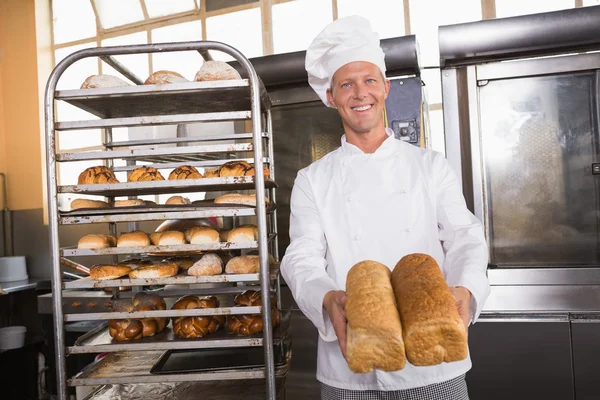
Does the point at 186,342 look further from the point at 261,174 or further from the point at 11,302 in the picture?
the point at 11,302

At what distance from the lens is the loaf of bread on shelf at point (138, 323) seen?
178cm

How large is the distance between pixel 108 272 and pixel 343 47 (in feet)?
3.90

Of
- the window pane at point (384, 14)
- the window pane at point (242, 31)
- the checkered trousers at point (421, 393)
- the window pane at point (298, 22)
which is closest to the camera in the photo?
the checkered trousers at point (421, 393)

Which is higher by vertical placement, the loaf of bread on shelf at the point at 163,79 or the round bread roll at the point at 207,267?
the loaf of bread on shelf at the point at 163,79

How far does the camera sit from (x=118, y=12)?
4723mm

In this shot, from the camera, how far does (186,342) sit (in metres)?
1.67

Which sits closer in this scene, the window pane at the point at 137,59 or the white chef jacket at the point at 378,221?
the white chef jacket at the point at 378,221

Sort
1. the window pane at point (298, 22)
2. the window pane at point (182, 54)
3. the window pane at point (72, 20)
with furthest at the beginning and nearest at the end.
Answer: the window pane at point (72, 20)
the window pane at point (182, 54)
the window pane at point (298, 22)

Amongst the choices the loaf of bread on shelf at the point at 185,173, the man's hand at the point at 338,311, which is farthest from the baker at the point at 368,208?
the loaf of bread on shelf at the point at 185,173

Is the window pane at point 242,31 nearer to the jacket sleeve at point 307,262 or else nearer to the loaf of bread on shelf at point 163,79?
the loaf of bread on shelf at point 163,79

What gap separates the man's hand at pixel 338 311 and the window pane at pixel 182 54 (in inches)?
148

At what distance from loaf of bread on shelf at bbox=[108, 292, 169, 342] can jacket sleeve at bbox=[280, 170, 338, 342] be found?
78 centimetres

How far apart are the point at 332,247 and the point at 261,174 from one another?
0.45 metres

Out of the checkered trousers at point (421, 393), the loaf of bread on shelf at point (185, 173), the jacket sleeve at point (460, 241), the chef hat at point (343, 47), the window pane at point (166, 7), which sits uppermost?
the window pane at point (166, 7)
